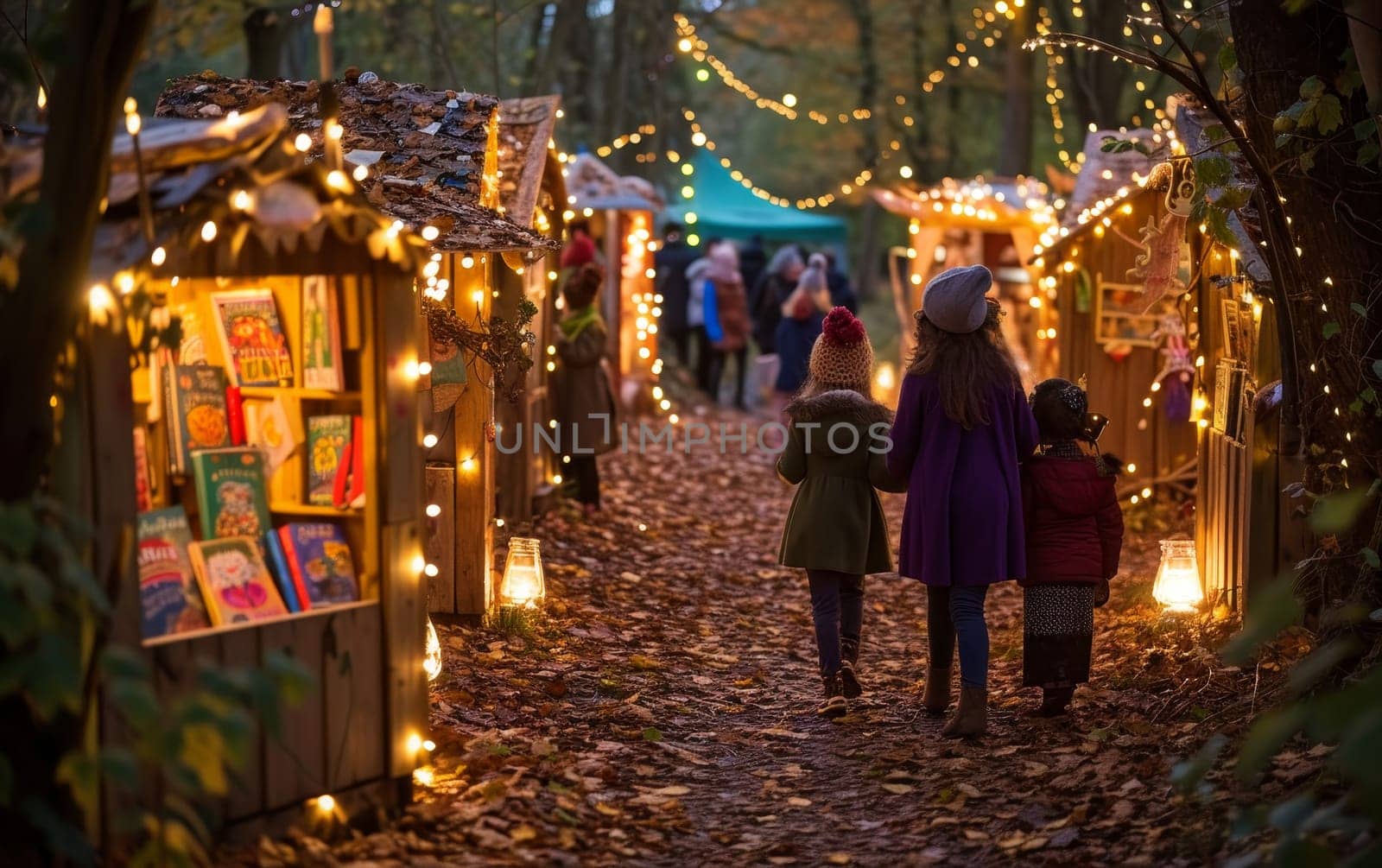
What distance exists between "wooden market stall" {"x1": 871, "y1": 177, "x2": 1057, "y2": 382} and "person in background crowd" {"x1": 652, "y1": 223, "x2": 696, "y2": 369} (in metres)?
3.13

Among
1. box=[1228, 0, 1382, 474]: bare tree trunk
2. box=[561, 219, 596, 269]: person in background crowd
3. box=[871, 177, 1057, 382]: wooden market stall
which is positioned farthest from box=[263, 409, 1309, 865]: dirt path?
box=[871, 177, 1057, 382]: wooden market stall

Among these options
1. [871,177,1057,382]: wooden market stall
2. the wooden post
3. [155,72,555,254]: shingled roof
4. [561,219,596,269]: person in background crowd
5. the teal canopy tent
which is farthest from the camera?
the teal canopy tent

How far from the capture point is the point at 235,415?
577cm

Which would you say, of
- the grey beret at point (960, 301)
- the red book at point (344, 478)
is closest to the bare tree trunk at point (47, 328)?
the red book at point (344, 478)

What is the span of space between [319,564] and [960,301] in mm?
3040

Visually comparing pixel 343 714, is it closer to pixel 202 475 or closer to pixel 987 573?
pixel 202 475

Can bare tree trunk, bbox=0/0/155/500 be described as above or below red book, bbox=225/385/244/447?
above

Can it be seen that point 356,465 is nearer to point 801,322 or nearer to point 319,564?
point 319,564

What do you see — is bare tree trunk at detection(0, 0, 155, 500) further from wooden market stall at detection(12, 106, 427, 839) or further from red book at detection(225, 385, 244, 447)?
red book at detection(225, 385, 244, 447)

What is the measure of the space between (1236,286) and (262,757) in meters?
6.25

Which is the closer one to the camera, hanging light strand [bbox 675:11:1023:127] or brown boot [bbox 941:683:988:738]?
brown boot [bbox 941:683:988:738]

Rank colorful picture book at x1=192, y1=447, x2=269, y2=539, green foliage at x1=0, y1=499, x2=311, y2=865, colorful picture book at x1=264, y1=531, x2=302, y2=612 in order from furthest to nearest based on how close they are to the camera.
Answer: colorful picture book at x1=264, y1=531, x2=302, y2=612, colorful picture book at x1=192, y1=447, x2=269, y2=539, green foliage at x1=0, y1=499, x2=311, y2=865

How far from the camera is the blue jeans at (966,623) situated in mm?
6980

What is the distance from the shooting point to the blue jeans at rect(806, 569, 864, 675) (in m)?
7.64
